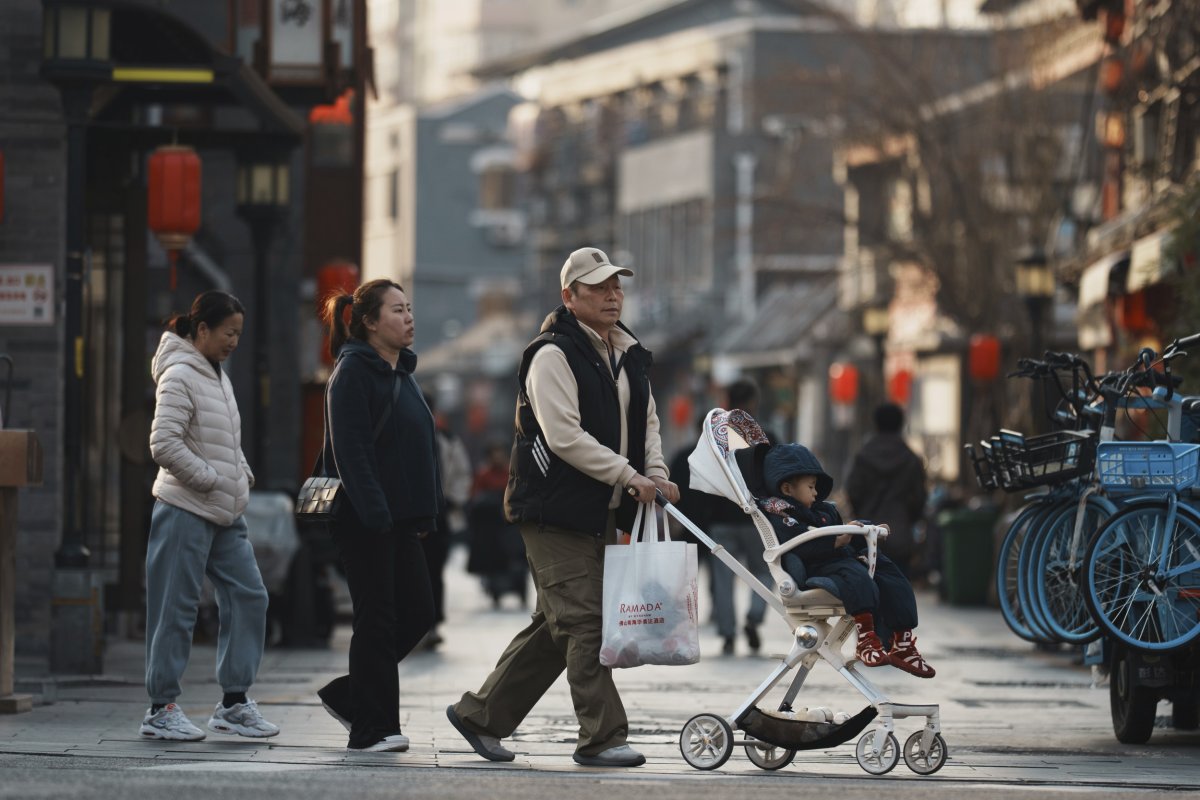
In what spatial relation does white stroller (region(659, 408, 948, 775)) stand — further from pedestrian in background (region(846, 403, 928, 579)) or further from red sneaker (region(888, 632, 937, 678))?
pedestrian in background (region(846, 403, 928, 579))

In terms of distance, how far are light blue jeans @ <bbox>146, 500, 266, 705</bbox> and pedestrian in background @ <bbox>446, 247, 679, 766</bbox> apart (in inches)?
49.6

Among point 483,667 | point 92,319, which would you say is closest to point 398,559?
point 483,667

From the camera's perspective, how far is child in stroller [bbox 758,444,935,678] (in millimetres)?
10102

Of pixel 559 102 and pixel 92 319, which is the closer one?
pixel 92 319

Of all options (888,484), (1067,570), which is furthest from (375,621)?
(888,484)

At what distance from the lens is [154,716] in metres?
11.2

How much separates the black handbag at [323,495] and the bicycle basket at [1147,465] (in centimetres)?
309

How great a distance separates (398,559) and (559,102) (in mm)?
69463

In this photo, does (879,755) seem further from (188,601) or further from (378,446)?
(188,601)

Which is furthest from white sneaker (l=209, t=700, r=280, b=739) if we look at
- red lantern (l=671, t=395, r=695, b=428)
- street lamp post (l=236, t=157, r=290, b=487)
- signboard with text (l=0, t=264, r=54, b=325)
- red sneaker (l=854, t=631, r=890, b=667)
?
red lantern (l=671, t=395, r=695, b=428)

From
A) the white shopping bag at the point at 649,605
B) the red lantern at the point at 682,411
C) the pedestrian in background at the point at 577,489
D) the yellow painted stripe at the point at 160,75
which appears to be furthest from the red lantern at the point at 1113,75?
the red lantern at the point at 682,411

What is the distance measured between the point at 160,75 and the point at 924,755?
24.0ft

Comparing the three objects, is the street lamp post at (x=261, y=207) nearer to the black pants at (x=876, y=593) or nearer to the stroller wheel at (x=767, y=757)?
the stroller wheel at (x=767, y=757)

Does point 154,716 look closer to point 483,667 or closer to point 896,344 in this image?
point 483,667
